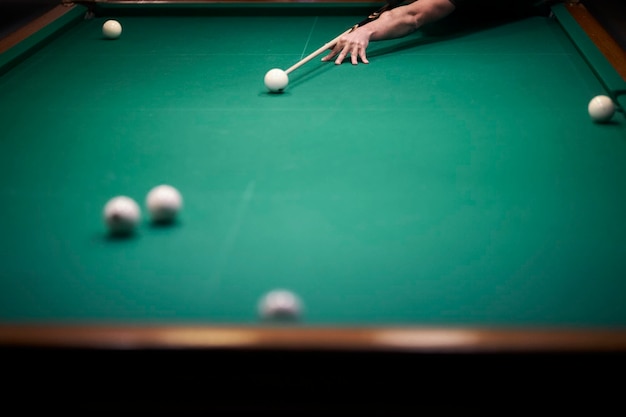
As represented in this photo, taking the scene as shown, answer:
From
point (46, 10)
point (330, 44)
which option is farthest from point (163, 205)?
point (46, 10)

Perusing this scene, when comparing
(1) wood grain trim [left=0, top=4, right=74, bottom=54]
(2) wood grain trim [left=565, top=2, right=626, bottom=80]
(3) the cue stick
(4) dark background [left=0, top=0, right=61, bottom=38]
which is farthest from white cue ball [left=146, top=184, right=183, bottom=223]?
(4) dark background [left=0, top=0, right=61, bottom=38]

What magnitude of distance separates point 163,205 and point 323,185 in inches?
23.0

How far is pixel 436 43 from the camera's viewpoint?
434cm

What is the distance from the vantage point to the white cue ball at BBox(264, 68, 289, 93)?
347cm

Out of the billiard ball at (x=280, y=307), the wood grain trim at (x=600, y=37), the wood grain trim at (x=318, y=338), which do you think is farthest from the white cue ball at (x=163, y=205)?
the wood grain trim at (x=600, y=37)

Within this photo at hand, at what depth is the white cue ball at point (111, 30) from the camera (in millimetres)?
4508

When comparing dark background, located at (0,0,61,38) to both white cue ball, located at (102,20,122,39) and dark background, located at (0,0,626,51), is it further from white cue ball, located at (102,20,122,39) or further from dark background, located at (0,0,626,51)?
white cue ball, located at (102,20,122,39)

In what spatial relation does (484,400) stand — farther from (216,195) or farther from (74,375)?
(216,195)

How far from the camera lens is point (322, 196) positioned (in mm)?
2480

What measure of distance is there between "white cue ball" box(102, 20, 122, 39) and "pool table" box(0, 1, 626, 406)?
0.79ft

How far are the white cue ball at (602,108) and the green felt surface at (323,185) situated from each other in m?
0.04

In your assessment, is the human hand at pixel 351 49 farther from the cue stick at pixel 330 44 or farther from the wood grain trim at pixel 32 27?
the wood grain trim at pixel 32 27

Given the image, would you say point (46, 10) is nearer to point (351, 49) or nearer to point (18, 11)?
point (18, 11)

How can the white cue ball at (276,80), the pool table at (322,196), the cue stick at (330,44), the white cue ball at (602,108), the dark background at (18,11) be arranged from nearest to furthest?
1. the pool table at (322,196)
2. the white cue ball at (602,108)
3. the white cue ball at (276,80)
4. the cue stick at (330,44)
5. the dark background at (18,11)
